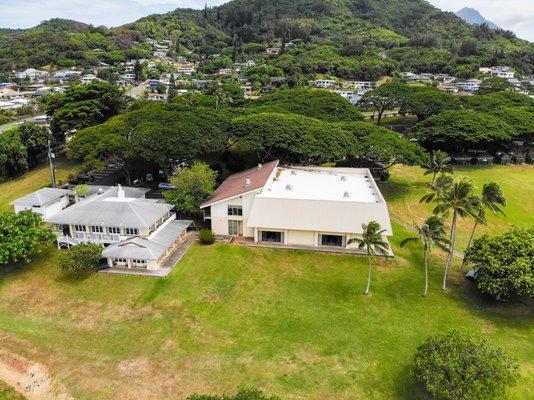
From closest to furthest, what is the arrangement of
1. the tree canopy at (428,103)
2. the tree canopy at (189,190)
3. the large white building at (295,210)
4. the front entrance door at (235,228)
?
the large white building at (295,210)
the front entrance door at (235,228)
the tree canopy at (189,190)
the tree canopy at (428,103)

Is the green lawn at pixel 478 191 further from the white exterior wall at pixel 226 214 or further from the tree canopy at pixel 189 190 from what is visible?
the tree canopy at pixel 189 190

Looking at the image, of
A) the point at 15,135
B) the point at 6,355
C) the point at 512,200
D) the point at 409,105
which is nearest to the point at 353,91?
the point at 409,105

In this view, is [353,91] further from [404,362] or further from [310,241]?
[404,362]

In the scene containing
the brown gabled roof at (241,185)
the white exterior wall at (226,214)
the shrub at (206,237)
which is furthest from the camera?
the brown gabled roof at (241,185)

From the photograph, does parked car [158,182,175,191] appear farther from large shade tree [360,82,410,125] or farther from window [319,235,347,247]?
large shade tree [360,82,410,125]

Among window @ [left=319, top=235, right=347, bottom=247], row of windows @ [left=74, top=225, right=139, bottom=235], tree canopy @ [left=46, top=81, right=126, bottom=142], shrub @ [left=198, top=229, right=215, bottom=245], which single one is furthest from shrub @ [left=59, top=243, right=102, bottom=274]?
tree canopy @ [left=46, top=81, right=126, bottom=142]

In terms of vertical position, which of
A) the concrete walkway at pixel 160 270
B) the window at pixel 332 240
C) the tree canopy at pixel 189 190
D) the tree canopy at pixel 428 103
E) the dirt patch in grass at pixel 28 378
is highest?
the tree canopy at pixel 428 103

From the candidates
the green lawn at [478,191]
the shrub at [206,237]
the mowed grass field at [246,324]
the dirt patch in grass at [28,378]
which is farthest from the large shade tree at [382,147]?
the dirt patch in grass at [28,378]
